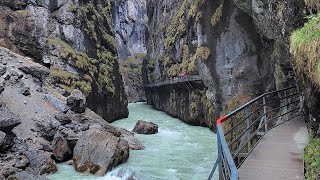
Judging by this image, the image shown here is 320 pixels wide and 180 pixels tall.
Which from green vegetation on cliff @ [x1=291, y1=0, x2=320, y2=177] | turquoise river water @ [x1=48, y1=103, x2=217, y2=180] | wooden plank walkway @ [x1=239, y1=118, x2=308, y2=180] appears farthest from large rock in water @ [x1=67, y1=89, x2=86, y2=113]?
green vegetation on cliff @ [x1=291, y1=0, x2=320, y2=177]

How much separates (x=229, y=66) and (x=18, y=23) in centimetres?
1651

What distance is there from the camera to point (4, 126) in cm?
1458

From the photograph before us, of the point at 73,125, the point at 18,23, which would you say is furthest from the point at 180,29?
the point at 73,125

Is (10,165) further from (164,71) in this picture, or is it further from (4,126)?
(164,71)

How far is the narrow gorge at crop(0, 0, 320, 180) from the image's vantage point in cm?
1145

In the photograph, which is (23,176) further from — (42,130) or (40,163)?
(42,130)

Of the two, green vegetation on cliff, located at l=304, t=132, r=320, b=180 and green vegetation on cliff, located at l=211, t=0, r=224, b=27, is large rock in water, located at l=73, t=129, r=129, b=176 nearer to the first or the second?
green vegetation on cliff, located at l=304, t=132, r=320, b=180

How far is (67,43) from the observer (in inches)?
1105

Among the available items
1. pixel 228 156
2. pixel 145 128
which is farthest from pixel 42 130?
pixel 228 156

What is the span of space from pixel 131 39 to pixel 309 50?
266 ft

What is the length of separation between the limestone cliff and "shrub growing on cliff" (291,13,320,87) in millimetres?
19289

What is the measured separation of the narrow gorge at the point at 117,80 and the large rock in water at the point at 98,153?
0.05 meters

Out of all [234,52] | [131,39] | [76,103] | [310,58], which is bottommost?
[76,103]

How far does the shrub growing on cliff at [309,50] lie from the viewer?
23.0 feet
